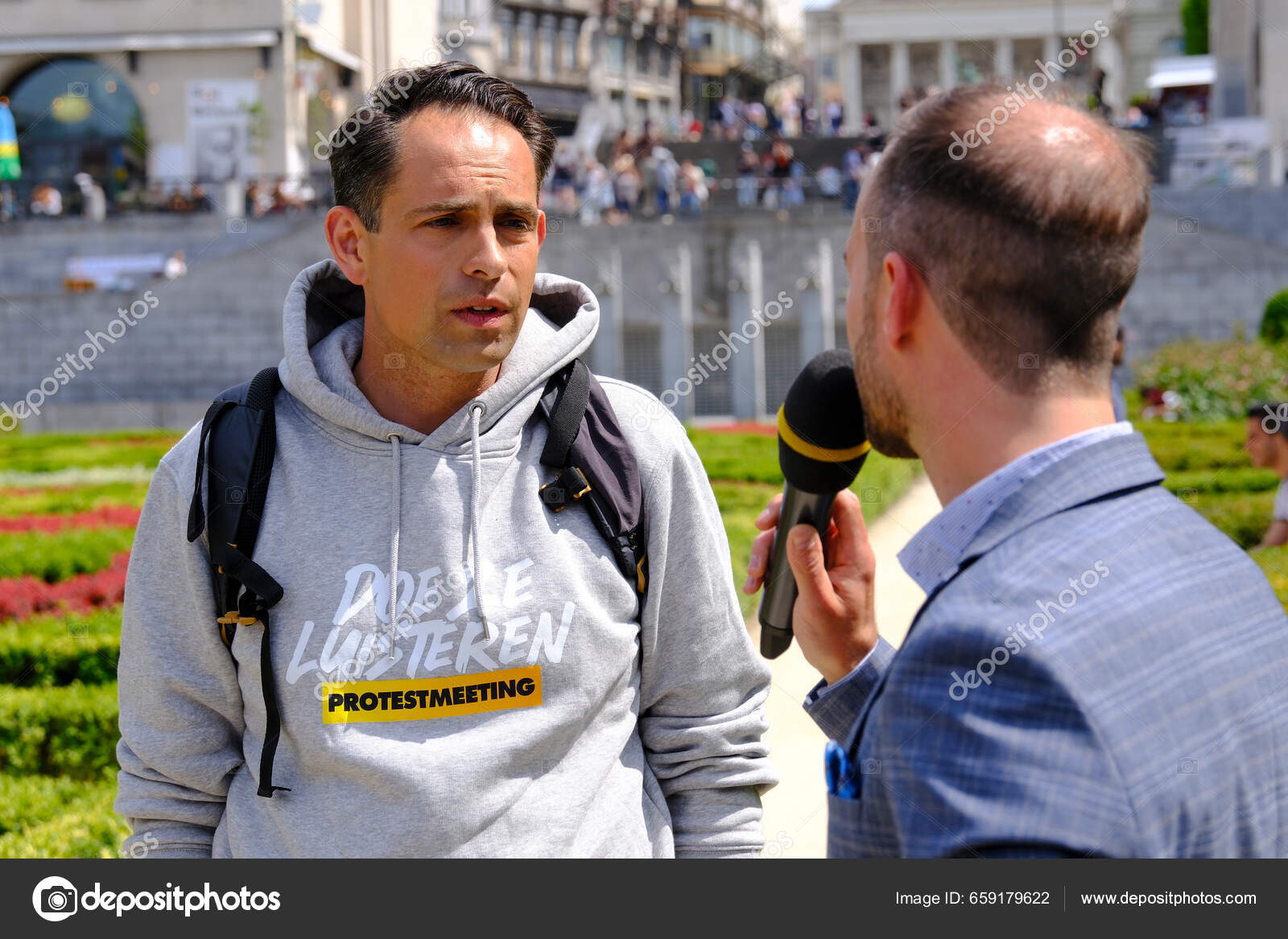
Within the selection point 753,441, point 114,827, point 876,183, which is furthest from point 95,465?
point 876,183

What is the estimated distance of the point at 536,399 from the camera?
8.59 ft

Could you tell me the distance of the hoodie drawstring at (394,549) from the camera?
7.88ft

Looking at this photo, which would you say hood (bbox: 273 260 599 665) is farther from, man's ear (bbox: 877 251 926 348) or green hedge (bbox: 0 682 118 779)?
green hedge (bbox: 0 682 118 779)

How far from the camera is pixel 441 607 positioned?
244 centimetres

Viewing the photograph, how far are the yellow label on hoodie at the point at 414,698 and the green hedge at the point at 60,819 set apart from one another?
9.60 feet

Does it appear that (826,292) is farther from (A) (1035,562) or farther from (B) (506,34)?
(B) (506,34)

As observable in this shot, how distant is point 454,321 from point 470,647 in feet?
1.99

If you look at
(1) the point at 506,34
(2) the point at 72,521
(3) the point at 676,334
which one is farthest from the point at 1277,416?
(1) the point at 506,34

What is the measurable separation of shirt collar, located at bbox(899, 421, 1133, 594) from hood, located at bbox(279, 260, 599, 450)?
39.0 inches

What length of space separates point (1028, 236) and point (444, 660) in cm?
126

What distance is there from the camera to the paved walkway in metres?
5.52

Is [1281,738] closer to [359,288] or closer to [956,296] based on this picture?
[956,296]
